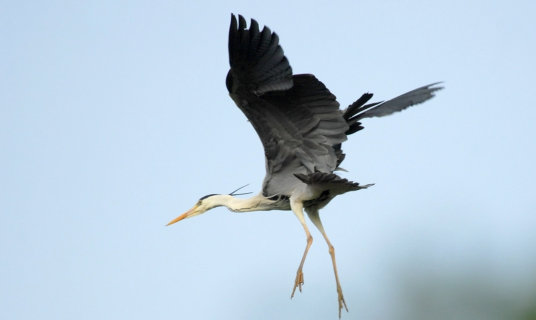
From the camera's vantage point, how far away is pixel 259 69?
8031 mm

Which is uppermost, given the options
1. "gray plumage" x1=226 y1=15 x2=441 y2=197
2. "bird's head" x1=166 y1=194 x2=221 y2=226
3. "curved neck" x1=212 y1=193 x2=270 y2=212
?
"gray plumage" x1=226 y1=15 x2=441 y2=197

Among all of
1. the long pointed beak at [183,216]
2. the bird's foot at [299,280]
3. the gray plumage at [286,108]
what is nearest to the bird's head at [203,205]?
the long pointed beak at [183,216]

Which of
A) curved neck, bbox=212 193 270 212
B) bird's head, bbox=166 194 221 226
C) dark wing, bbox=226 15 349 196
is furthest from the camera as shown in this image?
bird's head, bbox=166 194 221 226

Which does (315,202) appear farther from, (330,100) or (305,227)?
(330,100)

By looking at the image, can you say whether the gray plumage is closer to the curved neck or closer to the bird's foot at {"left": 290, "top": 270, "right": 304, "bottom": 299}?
the curved neck

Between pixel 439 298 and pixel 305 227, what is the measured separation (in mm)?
4209

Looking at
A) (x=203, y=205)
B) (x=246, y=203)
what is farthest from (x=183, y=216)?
(x=246, y=203)

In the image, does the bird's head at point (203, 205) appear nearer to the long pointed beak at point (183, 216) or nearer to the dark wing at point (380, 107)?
the long pointed beak at point (183, 216)

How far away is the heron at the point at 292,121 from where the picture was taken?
26.1 ft

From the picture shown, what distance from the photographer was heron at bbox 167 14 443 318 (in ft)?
26.1

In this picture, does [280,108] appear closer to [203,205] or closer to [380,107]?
[380,107]

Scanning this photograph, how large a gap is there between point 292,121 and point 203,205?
2.35 m

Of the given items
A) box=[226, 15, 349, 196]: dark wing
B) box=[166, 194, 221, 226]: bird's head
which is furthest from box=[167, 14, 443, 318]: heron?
box=[166, 194, 221, 226]: bird's head

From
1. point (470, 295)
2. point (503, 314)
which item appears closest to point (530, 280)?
point (470, 295)
